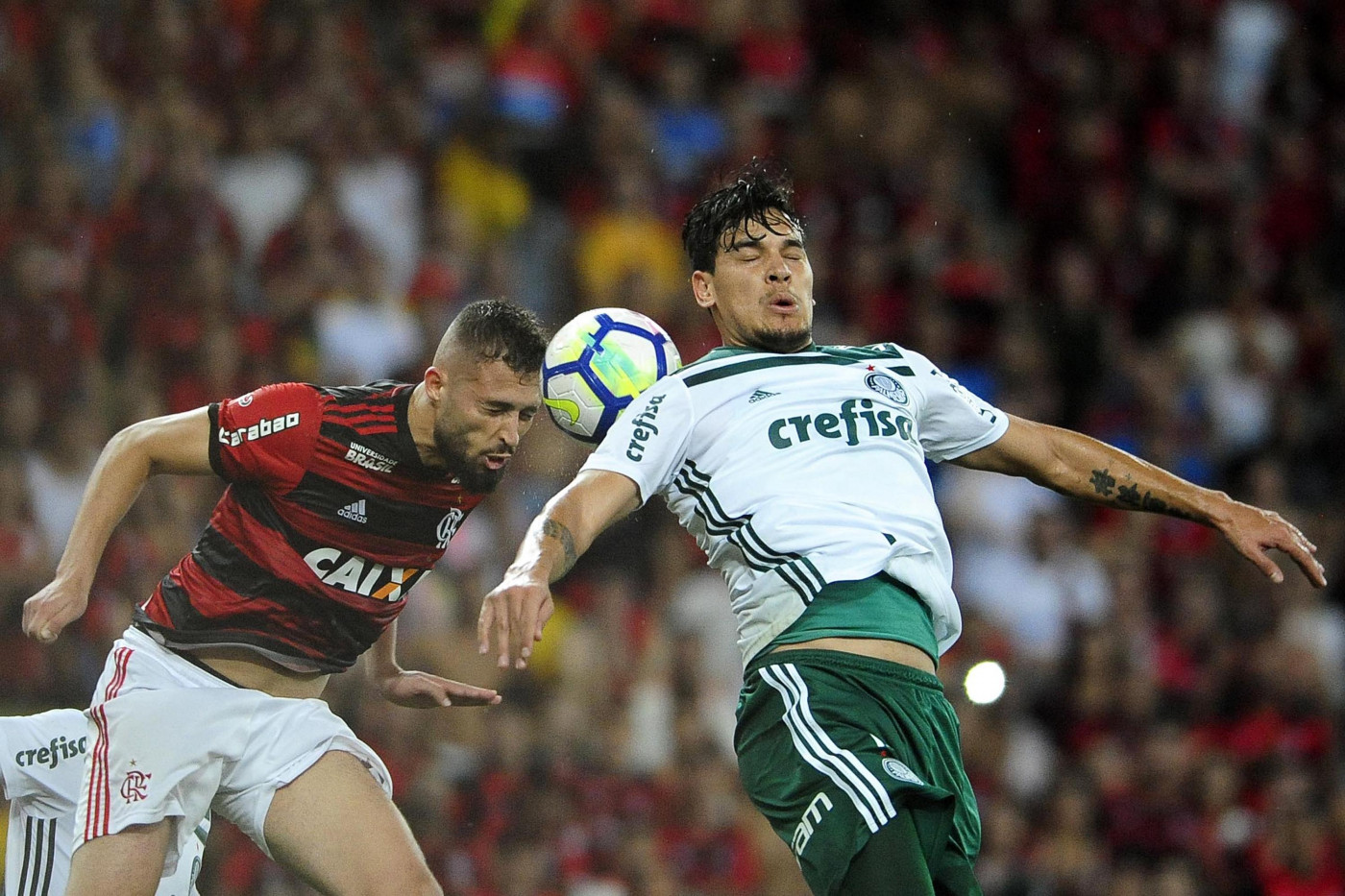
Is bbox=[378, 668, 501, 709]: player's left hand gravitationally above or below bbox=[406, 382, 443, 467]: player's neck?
below

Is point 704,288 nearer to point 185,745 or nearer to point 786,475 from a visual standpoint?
point 786,475

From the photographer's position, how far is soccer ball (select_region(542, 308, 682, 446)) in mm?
4602

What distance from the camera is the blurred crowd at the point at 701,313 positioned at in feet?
25.1

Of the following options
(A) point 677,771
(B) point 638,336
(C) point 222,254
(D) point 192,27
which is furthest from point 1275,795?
(D) point 192,27

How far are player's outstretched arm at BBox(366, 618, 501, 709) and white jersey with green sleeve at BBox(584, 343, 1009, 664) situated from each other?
0.99 meters

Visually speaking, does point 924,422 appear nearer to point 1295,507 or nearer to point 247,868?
point 247,868

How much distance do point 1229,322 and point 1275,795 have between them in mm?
3243

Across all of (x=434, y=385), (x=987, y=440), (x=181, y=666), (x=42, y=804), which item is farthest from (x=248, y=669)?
(x=987, y=440)

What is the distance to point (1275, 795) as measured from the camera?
8570 mm

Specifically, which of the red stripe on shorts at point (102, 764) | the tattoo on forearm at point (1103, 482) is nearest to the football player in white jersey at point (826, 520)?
the tattoo on forearm at point (1103, 482)

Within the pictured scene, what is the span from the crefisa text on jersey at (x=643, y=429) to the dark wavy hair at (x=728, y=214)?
0.59 m

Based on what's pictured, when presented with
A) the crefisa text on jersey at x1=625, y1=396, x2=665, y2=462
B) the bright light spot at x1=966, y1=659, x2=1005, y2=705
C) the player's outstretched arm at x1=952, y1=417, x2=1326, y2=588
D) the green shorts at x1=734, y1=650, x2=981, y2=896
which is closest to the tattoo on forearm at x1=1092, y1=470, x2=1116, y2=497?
the player's outstretched arm at x1=952, y1=417, x2=1326, y2=588

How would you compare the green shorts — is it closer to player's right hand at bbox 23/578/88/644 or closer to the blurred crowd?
player's right hand at bbox 23/578/88/644

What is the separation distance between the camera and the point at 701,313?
29.9ft
